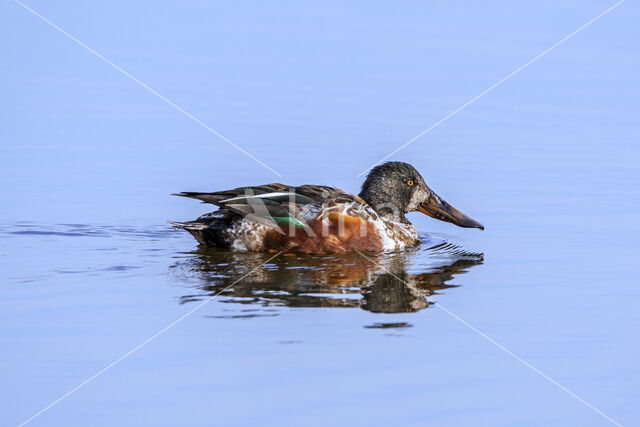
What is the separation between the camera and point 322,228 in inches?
369

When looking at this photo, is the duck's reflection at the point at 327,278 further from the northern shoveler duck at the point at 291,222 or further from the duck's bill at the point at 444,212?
the duck's bill at the point at 444,212

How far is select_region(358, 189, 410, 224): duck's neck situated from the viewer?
10680 mm

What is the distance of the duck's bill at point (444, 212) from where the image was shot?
420 inches

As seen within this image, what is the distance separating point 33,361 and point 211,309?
5.26 feet

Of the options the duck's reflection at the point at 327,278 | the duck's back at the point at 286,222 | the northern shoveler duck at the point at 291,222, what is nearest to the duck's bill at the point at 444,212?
the duck's reflection at the point at 327,278

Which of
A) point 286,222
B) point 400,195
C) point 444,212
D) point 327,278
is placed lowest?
point 327,278

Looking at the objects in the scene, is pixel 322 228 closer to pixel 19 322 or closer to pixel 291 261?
pixel 291 261

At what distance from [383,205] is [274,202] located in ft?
5.86

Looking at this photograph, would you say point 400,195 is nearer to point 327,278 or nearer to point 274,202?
point 274,202

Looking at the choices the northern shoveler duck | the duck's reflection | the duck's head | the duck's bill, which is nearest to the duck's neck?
the duck's head

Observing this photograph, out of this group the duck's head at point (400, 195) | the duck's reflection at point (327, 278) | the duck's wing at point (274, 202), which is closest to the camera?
the duck's reflection at point (327, 278)

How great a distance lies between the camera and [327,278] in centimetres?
817

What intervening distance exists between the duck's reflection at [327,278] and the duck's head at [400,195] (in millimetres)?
861

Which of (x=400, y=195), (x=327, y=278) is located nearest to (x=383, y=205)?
(x=400, y=195)
